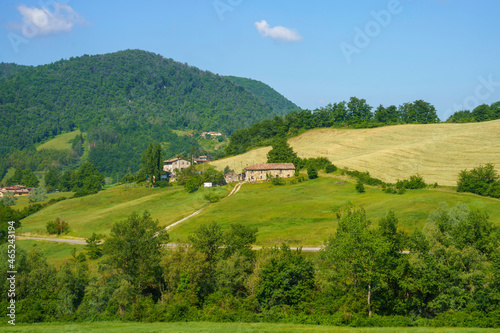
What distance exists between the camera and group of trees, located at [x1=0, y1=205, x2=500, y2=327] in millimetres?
37969

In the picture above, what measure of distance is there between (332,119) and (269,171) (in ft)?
243

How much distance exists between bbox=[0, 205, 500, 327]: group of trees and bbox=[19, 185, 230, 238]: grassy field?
109 feet

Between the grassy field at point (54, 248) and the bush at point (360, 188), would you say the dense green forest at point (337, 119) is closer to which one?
the bush at point (360, 188)

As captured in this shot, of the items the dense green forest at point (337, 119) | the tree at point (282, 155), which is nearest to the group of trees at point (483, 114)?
the dense green forest at point (337, 119)

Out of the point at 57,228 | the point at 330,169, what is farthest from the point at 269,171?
the point at 57,228

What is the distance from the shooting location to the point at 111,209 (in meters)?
104

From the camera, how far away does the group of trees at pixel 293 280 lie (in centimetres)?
3797

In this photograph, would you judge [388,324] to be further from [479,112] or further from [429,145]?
[479,112]

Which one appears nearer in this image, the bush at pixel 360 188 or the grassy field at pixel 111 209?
the grassy field at pixel 111 209

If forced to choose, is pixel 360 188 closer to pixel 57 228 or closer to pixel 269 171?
pixel 269 171

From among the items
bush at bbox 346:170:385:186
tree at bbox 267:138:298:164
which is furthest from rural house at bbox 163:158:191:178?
bush at bbox 346:170:385:186

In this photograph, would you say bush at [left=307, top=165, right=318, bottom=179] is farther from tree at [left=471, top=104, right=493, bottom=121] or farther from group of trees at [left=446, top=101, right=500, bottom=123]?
tree at [left=471, top=104, right=493, bottom=121]

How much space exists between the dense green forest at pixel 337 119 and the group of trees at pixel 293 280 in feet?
425

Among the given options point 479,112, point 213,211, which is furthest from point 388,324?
point 479,112
